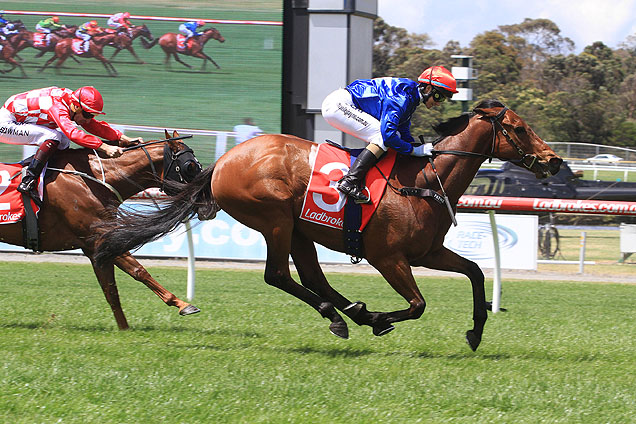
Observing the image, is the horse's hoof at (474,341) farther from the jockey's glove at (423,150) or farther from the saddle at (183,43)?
the saddle at (183,43)

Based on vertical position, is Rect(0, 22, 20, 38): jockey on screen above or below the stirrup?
above

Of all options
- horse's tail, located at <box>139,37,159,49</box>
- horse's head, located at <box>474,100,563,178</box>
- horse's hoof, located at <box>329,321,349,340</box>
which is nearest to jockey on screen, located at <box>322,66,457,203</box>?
horse's head, located at <box>474,100,563,178</box>

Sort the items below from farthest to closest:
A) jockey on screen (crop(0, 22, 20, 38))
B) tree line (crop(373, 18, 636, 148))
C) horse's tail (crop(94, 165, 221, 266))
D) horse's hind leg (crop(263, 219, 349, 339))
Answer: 1. tree line (crop(373, 18, 636, 148))
2. jockey on screen (crop(0, 22, 20, 38))
3. horse's tail (crop(94, 165, 221, 266))
4. horse's hind leg (crop(263, 219, 349, 339))

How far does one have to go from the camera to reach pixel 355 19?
15648mm

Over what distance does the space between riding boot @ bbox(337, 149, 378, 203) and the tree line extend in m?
33.9

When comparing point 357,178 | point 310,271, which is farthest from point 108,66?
point 357,178

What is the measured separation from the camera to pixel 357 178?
5316 mm

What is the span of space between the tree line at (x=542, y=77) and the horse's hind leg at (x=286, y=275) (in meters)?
33.7

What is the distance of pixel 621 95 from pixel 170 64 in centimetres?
3845

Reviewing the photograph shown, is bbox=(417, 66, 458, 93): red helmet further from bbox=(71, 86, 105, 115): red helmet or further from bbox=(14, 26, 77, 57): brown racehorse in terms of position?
bbox=(14, 26, 77, 57): brown racehorse

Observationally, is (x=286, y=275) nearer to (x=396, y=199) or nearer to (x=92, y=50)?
(x=396, y=199)

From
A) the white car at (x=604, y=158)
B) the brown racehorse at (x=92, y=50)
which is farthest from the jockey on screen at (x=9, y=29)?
the white car at (x=604, y=158)

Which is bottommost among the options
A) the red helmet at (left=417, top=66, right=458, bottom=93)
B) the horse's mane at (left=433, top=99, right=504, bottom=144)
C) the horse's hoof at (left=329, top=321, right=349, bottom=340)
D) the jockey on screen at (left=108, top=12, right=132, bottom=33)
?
the horse's hoof at (left=329, top=321, right=349, bottom=340)

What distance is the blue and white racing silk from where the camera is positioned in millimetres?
5320
